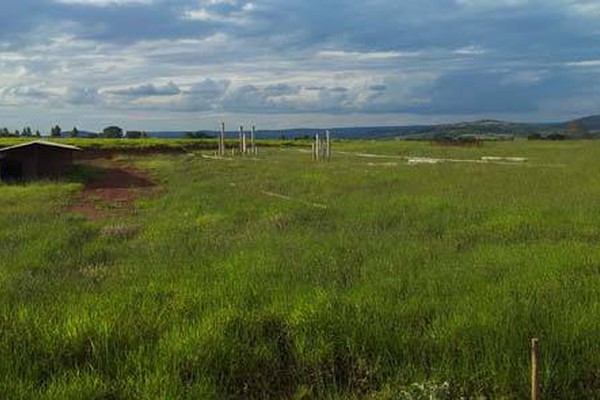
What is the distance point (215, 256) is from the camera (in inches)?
401

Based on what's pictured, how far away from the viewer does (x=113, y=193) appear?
83.5 feet

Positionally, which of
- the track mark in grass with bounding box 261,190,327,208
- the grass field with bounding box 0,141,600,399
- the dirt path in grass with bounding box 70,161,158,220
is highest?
the grass field with bounding box 0,141,600,399

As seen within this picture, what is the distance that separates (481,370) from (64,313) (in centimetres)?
363

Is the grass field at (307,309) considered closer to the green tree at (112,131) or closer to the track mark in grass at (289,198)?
the track mark in grass at (289,198)

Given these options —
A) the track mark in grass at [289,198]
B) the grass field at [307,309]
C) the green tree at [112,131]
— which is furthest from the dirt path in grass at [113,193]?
the green tree at [112,131]

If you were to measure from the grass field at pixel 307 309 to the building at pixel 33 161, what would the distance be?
55.7 ft

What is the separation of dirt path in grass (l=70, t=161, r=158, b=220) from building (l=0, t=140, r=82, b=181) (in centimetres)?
183

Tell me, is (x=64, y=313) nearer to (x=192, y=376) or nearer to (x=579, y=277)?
(x=192, y=376)

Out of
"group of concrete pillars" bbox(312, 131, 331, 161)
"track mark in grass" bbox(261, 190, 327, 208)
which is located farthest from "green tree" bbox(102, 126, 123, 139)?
"track mark in grass" bbox(261, 190, 327, 208)

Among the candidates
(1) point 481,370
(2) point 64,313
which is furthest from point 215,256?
(1) point 481,370

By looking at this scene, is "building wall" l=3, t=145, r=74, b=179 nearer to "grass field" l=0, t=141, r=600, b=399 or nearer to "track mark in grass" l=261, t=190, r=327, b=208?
"track mark in grass" l=261, t=190, r=327, b=208

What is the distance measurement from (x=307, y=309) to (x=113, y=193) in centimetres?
1999

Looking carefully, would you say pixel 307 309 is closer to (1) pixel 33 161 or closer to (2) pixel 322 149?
(1) pixel 33 161

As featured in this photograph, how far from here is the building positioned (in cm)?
2969
